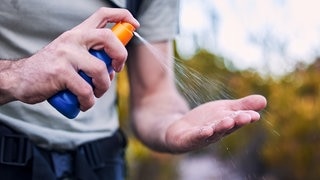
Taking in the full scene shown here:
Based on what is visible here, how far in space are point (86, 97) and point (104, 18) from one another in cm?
17

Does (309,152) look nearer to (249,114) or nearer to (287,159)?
(287,159)

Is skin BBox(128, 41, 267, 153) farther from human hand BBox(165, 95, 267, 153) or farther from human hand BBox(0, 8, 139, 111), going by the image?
human hand BBox(0, 8, 139, 111)

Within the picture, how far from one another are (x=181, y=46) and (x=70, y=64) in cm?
398

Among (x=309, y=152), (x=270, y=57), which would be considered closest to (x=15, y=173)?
(x=309, y=152)

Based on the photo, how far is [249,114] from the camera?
1703 mm

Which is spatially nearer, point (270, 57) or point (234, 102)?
point (234, 102)

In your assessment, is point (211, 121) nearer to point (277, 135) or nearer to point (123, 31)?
point (123, 31)

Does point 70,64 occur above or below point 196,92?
above

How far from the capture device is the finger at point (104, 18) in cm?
155

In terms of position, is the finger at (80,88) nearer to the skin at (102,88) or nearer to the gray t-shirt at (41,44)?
the skin at (102,88)

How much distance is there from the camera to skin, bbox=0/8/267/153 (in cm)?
150

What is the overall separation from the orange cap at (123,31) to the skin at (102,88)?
0.01 metres

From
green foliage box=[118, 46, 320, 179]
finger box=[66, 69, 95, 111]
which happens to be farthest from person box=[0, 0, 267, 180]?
green foliage box=[118, 46, 320, 179]

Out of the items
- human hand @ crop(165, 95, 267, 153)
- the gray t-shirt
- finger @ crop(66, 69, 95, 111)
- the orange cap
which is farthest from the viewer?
the gray t-shirt
